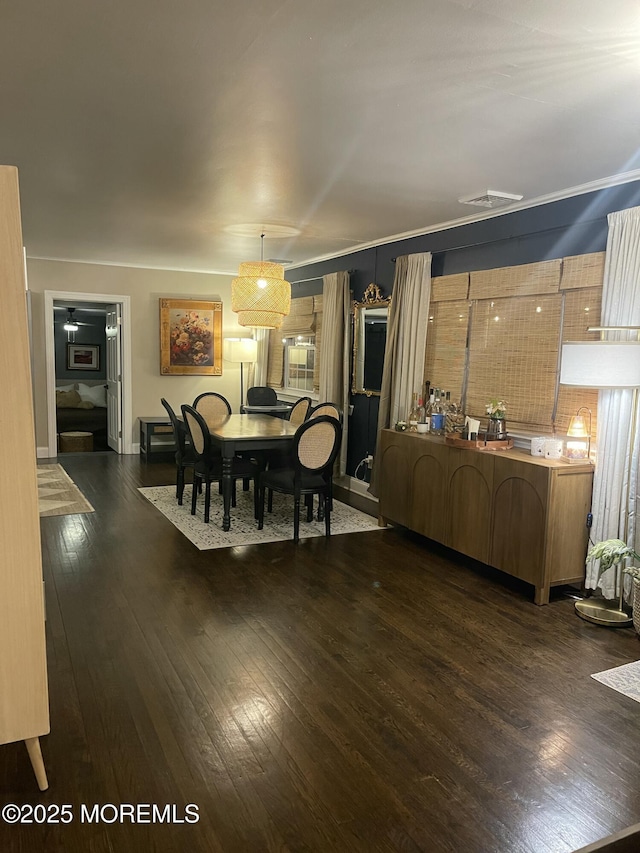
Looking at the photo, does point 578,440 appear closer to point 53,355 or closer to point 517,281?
point 517,281

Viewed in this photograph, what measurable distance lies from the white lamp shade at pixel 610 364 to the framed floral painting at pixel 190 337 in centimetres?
604

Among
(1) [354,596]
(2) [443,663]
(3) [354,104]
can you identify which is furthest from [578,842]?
(3) [354,104]

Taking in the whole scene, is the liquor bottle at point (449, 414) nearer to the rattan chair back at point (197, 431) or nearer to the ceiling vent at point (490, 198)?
the ceiling vent at point (490, 198)

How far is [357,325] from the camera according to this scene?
21.0 feet

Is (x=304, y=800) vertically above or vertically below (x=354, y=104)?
below

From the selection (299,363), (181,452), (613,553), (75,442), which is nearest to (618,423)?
(613,553)

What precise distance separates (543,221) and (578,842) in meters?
3.57

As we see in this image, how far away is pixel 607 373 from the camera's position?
335 centimetres

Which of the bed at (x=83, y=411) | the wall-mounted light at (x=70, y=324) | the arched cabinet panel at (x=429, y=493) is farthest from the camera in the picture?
the wall-mounted light at (x=70, y=324)

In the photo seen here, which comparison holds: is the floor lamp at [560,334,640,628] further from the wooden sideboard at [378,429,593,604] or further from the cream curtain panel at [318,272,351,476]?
the cream curtain panel at [318,272,351,476]

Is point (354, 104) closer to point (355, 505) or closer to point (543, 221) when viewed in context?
point (543, 221)

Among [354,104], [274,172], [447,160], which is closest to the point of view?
[354,104]

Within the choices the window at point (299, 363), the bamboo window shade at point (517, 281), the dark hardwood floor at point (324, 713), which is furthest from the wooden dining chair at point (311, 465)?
the window at point (299, 363)

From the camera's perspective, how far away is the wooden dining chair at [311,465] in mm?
4699
